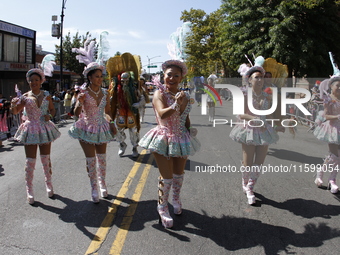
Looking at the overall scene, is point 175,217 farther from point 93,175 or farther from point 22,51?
point 22,51

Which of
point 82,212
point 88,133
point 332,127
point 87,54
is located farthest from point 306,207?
point 87,54

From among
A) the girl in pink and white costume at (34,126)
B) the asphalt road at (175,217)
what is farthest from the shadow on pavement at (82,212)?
the girl in pink and white costume at (34,126)

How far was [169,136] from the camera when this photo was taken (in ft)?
13.0

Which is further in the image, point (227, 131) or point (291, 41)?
point (291, 41)

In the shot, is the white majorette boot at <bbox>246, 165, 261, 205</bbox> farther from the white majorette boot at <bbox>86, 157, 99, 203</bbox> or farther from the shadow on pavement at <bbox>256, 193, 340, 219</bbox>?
the white majorette boot at <bbox>86, 157, 99, 203</bbox>

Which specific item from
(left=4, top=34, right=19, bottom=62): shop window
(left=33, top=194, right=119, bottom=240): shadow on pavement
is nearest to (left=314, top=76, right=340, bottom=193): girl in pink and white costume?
(left=33, top=194, right=119, bottom=240): shadow on pavement

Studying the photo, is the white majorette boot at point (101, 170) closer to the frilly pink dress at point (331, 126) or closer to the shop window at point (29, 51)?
the frilly pink dress at point (331, 126)

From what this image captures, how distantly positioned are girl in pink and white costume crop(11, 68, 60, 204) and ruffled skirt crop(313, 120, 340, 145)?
4.33 metres

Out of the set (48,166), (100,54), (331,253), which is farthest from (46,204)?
(331,253)

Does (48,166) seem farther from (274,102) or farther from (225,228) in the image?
(274,102)

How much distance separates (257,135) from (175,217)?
66.4 inches

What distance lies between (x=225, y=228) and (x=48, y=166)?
9.42 ft

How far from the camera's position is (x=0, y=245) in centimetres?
352

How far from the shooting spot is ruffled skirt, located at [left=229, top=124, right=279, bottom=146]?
4.60 meters
